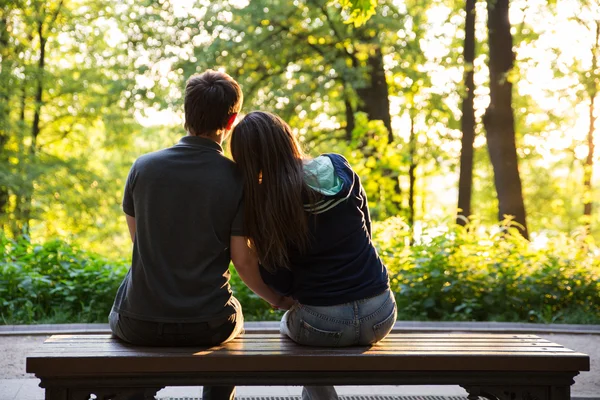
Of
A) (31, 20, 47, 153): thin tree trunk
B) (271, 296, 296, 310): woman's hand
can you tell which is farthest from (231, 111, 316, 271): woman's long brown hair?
(31, 20, 47, 153): thin tree trunk

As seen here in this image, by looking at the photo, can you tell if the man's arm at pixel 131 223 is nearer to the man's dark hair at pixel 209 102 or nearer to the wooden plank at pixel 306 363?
the man's dark hair at pixel 209 102

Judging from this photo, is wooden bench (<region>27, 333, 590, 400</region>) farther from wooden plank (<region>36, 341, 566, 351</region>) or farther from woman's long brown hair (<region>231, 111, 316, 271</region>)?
woman's long brown hair (<region>231, 111, 316, 271</region>)

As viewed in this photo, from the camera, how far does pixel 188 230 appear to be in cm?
321

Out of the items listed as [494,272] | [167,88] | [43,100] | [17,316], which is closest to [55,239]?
[17,316]

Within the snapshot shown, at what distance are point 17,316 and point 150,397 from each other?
4.00 metres

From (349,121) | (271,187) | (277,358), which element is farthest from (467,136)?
(277,358)

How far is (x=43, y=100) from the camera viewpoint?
20.6m

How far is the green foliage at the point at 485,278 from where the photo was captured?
7457mm

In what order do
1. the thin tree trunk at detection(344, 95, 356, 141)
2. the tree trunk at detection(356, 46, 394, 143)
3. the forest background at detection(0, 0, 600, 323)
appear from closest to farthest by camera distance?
the forest background at detection(0, 0, 600, 323)
the tree trunk at detection(356, 46, 394, 143)
the thin tree trunk at detection(344, 95, 356, 141)

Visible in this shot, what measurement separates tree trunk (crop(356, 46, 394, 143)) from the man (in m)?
13.7

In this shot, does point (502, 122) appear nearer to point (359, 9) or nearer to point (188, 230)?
point (359, 9)

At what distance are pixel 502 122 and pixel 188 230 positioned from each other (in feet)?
37.2

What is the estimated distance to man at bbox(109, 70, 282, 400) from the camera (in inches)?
126

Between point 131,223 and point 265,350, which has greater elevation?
point 131,223
